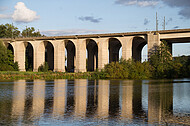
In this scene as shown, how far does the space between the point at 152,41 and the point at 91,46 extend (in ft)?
77.1

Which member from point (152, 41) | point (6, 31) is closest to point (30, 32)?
point (6, 31)

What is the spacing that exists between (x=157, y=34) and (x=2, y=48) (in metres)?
34.0

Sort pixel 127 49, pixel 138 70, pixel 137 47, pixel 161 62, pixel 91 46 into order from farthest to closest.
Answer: pixel 91 46 → pixel 137 47 → pixel 127 49 → pixel 161 62 → pixel 138 70

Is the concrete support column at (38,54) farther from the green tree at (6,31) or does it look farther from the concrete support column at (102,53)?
the green tree at (6,31)

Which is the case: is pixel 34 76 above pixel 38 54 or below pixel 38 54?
below

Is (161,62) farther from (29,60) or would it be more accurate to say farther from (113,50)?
(29,60)

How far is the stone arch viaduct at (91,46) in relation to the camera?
57.0 m

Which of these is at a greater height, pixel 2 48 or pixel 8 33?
pixel 8 33

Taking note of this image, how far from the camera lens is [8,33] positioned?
9906 cm

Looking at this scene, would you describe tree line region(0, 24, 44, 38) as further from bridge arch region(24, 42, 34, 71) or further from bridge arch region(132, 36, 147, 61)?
bridge arch region(132, 36, 147, 61)

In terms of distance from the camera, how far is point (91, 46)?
76625 millimetres

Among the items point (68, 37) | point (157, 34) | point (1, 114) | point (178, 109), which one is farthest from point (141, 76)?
point (1, 114)

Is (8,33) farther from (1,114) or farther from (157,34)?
(1,114)

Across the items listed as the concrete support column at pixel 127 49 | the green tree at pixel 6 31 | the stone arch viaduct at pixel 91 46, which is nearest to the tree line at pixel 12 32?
the green tree at pixel 6 31
